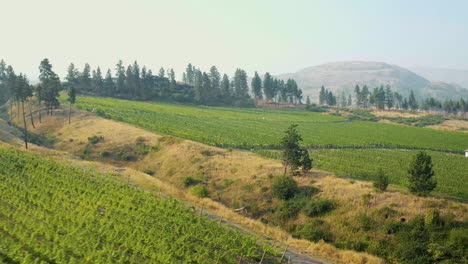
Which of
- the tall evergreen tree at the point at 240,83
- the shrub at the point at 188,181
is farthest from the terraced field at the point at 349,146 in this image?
the tall evergreen tree at the point at 240,83

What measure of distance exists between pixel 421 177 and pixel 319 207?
33.0 ft

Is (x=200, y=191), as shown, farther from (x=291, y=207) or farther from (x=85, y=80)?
(x=85, y=80)

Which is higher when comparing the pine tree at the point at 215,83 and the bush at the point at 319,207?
the pine tree at the point at 215,83

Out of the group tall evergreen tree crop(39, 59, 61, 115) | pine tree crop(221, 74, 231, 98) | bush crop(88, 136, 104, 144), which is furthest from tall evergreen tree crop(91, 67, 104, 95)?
bush crop(88, 136, 104, 144)

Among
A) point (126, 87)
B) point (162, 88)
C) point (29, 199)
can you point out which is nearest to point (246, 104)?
point (162, 88)

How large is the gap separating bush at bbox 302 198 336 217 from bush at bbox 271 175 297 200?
3.32 m

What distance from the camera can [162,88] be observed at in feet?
479

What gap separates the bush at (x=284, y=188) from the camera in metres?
37.0

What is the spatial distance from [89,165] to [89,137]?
2110 cm

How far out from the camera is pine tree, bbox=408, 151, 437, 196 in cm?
3086

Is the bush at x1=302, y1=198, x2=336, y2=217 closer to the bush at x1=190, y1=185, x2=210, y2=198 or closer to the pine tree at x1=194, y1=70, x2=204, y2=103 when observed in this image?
the bush at x1=190, y1=185, x2=210, y2=198

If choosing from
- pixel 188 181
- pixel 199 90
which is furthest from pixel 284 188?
pixel 199 90

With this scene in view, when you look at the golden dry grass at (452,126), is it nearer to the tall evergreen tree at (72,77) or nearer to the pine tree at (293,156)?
the pine tree at (293,156)

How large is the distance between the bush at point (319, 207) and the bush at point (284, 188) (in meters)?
3.32
